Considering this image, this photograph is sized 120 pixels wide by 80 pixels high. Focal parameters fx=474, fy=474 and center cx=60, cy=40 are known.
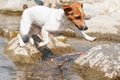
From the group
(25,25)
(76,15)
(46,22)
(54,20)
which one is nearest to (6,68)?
(25,25)

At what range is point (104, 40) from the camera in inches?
608

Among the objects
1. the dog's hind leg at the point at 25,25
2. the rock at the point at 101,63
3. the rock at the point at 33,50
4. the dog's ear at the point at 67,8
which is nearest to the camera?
the dog's ear at the point at 67,8

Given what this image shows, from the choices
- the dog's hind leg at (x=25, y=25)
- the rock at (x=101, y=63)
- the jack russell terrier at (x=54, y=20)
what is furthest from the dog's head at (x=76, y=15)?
the dog's hind leg at (x=25, y=25)

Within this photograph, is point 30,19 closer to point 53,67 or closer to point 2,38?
point 53,67

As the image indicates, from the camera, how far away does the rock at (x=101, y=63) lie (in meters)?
9.27

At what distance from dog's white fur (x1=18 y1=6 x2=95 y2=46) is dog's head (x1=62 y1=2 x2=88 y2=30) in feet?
1.05

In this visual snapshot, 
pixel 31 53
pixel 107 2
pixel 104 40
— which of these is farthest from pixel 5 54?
pixel 107 2

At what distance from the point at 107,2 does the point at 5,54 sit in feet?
30.3

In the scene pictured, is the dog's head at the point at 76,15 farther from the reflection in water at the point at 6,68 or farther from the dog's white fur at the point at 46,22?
the reflection in water at the point at 6,68

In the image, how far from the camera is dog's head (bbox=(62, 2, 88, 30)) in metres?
8.95

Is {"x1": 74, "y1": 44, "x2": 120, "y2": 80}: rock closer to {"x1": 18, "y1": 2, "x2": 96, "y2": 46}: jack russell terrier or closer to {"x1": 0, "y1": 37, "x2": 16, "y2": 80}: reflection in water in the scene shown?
{"x1": 18, "y1": 2, "x2": 96, "y2": 46}: jack russell terrier

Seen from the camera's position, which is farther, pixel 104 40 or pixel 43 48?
pixel 104 40

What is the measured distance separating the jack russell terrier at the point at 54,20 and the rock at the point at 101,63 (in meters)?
0.49

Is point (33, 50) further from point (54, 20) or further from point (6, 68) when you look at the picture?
point (54, 20)
